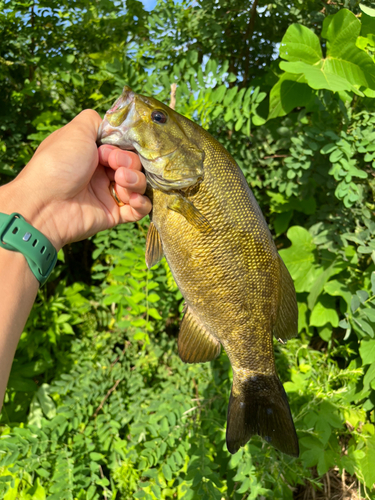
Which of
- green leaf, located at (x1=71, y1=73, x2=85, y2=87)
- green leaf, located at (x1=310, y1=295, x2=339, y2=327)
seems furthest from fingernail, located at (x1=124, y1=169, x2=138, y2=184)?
green leaf, located at (x1=71, y1=73, x2=85, y2=87)

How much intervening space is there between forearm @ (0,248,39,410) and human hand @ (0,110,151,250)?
211 millimetres

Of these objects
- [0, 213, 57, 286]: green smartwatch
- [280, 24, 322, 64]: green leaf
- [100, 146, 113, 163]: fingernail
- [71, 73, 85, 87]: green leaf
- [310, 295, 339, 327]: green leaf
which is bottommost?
[310, 295, 339, 327]: green leaf

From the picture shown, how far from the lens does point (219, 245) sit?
4.49 feet

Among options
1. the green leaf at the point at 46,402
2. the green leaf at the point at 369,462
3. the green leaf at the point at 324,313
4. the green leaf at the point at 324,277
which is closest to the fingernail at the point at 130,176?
the green leaf at the point at 324,277

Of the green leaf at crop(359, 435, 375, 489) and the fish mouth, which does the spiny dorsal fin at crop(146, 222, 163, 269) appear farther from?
the green leaf at crop(359, 435, 375, 489)

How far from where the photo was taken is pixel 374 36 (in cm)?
182

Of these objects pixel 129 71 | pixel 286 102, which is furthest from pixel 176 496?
pixel 129 71

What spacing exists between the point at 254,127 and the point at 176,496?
8.36 ft

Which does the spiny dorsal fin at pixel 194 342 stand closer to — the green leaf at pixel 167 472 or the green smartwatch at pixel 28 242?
the green smartwatch at pixel 28 242

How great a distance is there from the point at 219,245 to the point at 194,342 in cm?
44

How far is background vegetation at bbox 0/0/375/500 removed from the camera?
196 centimetres

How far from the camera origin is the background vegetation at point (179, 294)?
6.43ft

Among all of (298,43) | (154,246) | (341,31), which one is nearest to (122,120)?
(154,246)

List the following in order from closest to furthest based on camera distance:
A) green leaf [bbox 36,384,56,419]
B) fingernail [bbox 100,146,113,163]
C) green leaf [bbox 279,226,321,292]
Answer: fingernail [bbox 100,146,113,163] < green leaf [bbox 279,226,321,292] < green leaf [bbox 36,384,56,419]
